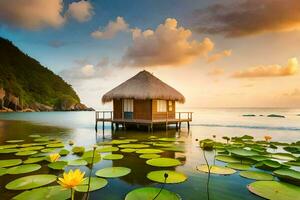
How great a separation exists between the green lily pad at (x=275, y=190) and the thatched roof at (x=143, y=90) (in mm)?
10622

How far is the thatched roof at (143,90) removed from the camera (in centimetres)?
1461

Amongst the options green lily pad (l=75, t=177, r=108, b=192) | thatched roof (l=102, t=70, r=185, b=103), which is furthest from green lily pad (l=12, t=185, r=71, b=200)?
thatched roof (l=102, t=70, r=185, b=103)

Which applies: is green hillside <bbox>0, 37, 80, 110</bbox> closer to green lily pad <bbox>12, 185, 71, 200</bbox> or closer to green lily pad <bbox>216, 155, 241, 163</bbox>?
green lily pad <bbox>216, 155, 241, 163</bbox>

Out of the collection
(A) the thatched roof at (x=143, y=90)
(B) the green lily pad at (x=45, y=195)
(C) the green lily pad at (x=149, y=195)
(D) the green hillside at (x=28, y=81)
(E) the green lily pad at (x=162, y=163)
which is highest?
(D) the green hillside at (x=28, y=81)

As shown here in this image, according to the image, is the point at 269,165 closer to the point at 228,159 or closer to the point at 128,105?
the point at 228,159

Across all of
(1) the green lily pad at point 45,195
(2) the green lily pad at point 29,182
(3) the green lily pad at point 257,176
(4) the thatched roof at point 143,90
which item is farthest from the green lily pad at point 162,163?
(4) the thatched roof at point 143,90

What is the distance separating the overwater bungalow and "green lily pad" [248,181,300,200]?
10.2m

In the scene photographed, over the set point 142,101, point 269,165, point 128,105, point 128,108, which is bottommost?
point 269,165

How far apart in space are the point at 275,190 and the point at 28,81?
310 feet

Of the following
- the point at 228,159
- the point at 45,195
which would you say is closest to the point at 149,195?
the point at 45,195

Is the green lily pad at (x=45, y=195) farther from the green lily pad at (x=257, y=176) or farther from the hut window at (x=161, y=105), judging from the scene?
the hut window at (x=161, y=105)

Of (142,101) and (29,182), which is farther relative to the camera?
(142,101)

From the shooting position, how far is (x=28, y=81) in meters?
84.9

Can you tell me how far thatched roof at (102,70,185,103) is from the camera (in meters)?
14.6
